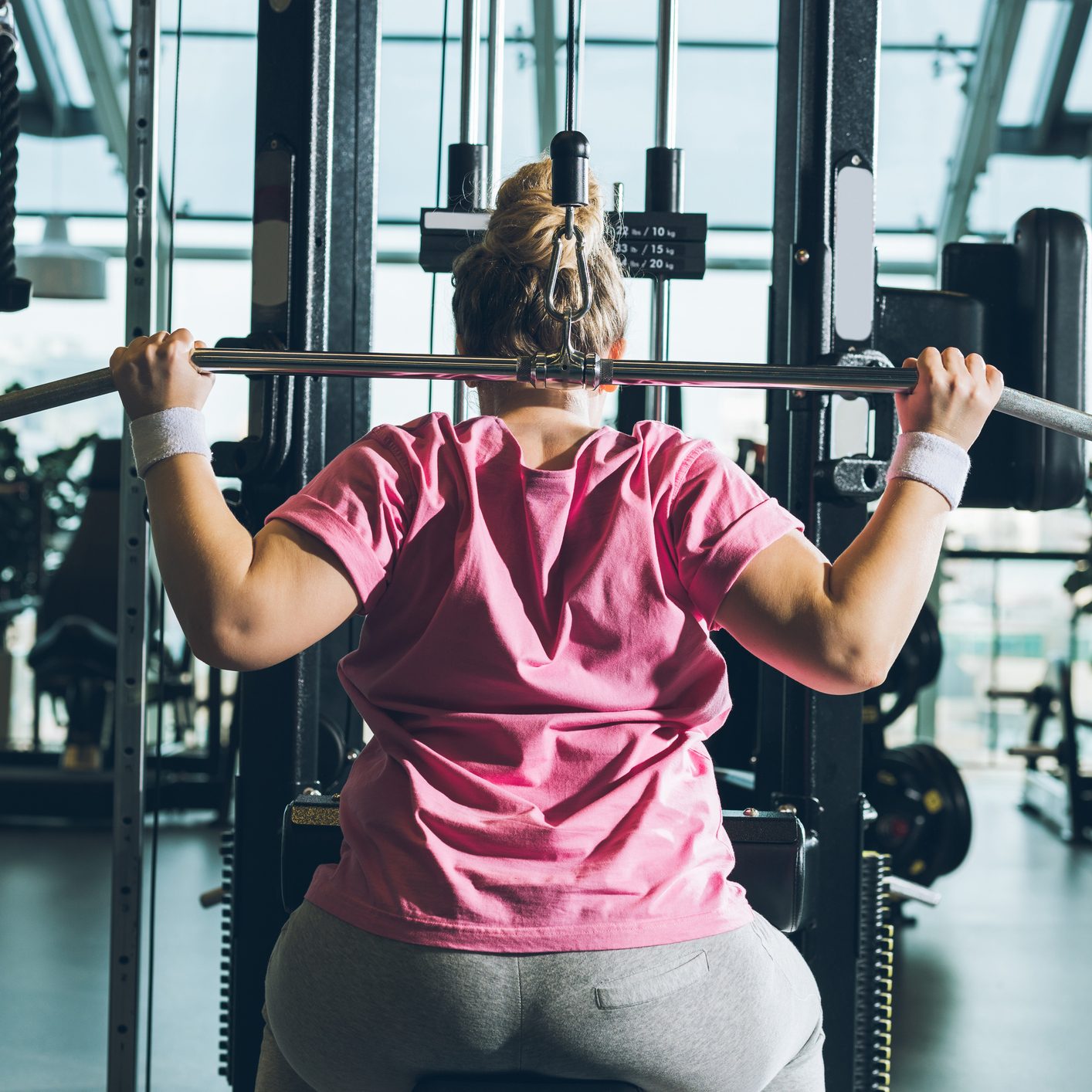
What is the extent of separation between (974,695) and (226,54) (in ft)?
16.6

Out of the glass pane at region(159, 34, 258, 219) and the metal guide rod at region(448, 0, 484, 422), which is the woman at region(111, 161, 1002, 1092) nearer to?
the metal guide rod at region(448, 0, 484, 422)

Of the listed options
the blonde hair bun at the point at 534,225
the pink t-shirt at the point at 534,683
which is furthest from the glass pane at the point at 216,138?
the pink t-shirt at the point at 534,683

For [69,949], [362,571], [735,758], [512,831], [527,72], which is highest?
[527,72]

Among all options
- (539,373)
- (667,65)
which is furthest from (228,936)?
(667,65)

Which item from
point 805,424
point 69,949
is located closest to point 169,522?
point 805,424

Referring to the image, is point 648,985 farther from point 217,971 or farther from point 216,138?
point 216,138

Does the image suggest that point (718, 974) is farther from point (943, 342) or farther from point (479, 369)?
point (943, 342)

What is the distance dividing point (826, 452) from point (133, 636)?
1.02 metres

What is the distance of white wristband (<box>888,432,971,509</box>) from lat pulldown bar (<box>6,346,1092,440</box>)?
0.28 ft

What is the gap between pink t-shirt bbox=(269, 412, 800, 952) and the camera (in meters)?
0.96

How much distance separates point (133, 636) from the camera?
1813 mm

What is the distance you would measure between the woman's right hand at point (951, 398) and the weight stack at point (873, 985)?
95 centimetres

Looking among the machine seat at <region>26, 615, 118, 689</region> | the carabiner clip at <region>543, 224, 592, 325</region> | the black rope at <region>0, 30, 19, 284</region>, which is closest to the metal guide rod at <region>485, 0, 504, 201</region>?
the black rope at <region>0, 30, 19, 284</region>

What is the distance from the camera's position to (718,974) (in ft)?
→ 3.22
